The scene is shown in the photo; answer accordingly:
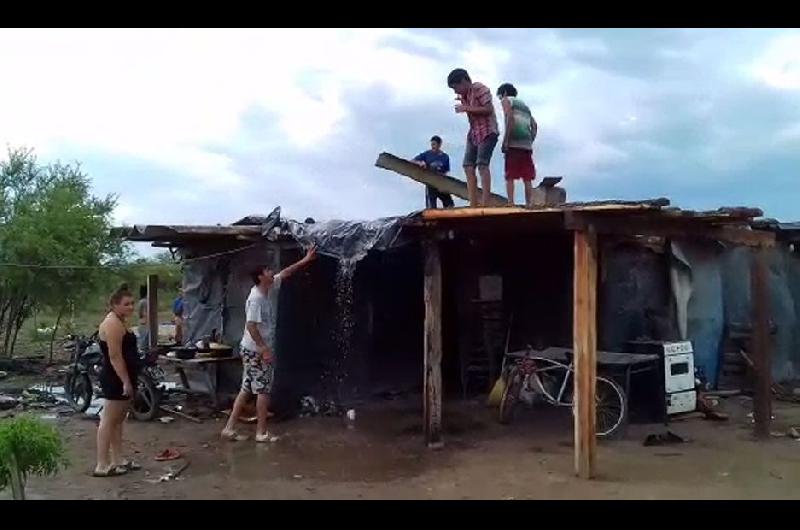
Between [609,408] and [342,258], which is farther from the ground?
[342,258]

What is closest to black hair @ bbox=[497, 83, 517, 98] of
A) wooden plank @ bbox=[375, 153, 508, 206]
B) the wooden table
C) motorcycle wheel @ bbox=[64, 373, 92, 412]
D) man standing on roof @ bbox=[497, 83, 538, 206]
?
man standing on roof @ bbox=[497, 83, 538, 206]

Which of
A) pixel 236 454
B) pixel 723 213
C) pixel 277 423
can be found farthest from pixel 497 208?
pixel 277 423

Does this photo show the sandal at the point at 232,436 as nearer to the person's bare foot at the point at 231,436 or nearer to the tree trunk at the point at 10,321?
the person's bare foot at the point at 231,436

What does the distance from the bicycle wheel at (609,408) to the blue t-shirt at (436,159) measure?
12.5 feet

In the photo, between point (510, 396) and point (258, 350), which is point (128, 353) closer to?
point (258, 350)

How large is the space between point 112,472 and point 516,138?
5.54 metres

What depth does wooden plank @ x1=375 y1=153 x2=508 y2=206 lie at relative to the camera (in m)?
10.8

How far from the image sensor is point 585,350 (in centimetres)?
802

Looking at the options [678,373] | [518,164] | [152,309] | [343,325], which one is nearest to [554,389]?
[678,373]

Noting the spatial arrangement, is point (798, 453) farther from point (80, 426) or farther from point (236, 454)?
point (80, 426)

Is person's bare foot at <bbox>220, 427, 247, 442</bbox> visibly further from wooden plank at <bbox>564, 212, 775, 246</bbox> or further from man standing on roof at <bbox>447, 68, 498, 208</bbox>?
wooden plank at <bbox>564, 212, 775, 246</bbox>

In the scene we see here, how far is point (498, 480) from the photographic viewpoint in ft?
26.4

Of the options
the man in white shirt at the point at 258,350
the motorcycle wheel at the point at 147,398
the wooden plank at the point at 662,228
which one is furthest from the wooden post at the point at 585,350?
the motorcycle wheel at the point at 147,398

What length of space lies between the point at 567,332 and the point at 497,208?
17.3 ft
